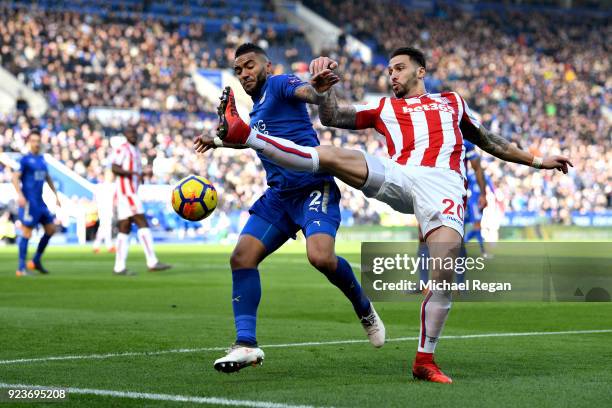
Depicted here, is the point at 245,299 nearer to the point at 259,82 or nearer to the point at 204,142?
the point at 204,142

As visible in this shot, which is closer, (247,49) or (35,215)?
(247,49)

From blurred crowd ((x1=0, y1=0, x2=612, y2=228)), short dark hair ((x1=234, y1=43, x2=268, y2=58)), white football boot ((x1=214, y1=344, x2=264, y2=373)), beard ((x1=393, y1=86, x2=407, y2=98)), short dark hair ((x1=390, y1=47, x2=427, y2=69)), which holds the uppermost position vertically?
A: blurred crowd ((x1=0, y1=0, x2=612, y2=228))

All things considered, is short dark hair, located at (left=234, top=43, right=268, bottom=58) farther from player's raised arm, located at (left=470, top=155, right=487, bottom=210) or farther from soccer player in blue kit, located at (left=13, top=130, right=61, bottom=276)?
soccer player in blue kit, located at (left=13, top=130, right=61, bottom=276)

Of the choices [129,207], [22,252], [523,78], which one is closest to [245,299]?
[129,207]

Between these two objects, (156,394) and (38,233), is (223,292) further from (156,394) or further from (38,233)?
(38,233)

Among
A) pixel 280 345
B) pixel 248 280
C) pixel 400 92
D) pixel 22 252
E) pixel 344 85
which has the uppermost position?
pixel 344 85

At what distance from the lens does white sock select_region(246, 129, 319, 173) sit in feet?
21.8

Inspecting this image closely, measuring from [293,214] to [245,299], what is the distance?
73 centimetres

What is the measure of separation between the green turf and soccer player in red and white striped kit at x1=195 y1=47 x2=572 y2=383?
0.68 m

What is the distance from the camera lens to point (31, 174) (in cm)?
1905

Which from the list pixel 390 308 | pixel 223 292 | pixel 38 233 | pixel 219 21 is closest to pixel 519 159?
pixel 390 308

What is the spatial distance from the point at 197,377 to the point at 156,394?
30.9 inches

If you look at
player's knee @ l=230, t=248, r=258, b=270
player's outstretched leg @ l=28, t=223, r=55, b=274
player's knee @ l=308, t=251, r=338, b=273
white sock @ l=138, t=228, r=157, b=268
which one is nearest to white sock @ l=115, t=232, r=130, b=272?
white sock @ l=138, t=228, r=157, b=268

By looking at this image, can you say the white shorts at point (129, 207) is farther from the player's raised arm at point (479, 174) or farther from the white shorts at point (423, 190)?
the white shorts at point (423, 190)
